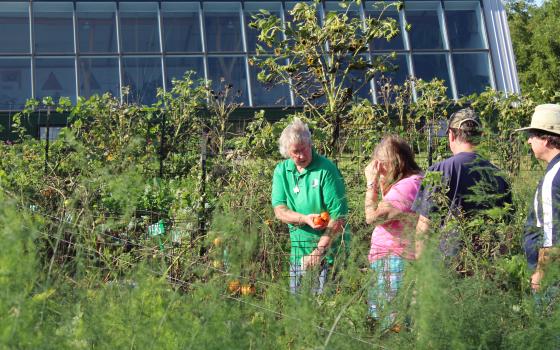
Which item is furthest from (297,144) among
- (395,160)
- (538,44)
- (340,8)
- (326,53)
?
(538,44)

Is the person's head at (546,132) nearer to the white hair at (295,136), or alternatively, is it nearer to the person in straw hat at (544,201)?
the person in straw hat at (544,201)

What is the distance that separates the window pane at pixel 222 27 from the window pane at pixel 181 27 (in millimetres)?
197

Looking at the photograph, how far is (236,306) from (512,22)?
102 feet

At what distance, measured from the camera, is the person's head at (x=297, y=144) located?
5.22 meters

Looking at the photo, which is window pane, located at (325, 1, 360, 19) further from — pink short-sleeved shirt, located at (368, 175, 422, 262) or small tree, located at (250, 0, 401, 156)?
pink short-sleeved shirt, located at (368, 175, 422, 262)

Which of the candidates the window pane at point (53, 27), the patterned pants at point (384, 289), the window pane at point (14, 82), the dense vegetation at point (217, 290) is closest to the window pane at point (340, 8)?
the window pane at point (53, 27)

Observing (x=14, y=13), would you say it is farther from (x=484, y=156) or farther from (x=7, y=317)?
(x=7, y=317)

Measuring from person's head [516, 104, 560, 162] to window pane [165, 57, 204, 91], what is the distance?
13.6m

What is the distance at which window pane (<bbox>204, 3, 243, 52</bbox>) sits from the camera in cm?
1783

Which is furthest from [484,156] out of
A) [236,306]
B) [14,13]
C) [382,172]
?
[14,13]

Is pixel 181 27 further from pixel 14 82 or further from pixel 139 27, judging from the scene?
pixel 14 82

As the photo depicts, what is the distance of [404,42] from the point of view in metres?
18.0

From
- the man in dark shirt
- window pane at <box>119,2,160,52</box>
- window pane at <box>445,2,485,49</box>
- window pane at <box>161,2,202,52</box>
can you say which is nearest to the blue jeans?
the man in dark shirt

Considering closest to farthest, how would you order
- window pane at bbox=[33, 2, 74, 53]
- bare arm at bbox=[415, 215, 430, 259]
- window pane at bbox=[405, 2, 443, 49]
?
bare arm at bbox=[415, 215, 430, 259] → window pane at bbox=[33, 2, 74, 53] → window pane at bbox=[405, 2, 443, 49]
